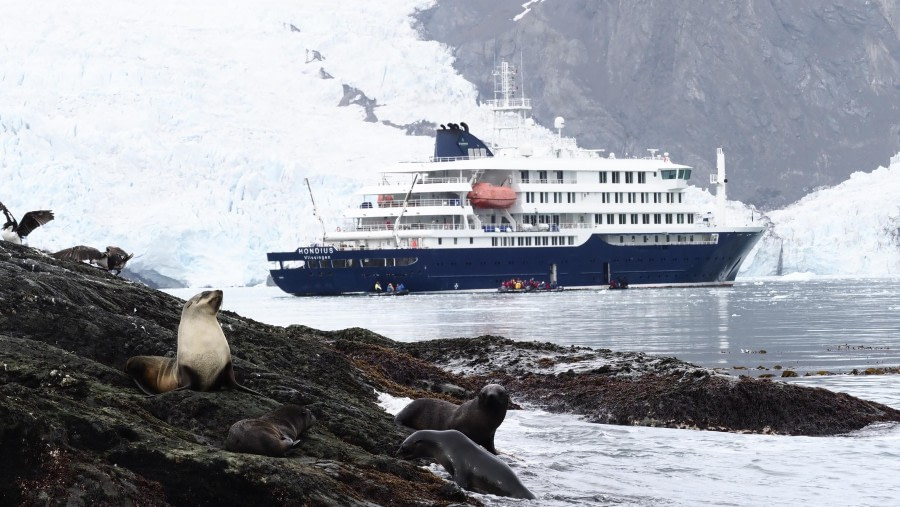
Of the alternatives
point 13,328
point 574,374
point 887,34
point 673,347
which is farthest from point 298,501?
point 887,34

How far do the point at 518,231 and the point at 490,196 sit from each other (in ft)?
6.06

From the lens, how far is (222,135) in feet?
205

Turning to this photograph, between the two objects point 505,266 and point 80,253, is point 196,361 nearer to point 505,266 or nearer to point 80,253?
point 80,253

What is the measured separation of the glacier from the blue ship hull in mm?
5342

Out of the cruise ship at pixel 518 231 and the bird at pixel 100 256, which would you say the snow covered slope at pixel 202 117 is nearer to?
the cruise ship at pixel 518 231

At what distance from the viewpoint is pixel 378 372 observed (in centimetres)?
1119

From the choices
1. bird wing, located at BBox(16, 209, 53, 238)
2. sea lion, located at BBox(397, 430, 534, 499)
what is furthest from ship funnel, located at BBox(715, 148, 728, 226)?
sea lion, located at BBox(397, 430, 534, 499)

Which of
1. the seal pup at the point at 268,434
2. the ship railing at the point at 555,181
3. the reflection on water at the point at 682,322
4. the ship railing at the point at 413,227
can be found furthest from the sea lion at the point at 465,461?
the ship railing at the point at 555,181

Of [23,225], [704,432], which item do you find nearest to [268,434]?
[704,432]

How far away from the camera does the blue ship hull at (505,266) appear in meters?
49.0

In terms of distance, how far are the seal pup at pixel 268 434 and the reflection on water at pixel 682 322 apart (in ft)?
28.2

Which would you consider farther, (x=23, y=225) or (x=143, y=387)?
(x=23, y=225)

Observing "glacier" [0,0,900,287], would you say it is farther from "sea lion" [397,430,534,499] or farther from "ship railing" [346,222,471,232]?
"sea lion" [397,430,534,499]

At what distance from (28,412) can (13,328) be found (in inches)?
73.8
